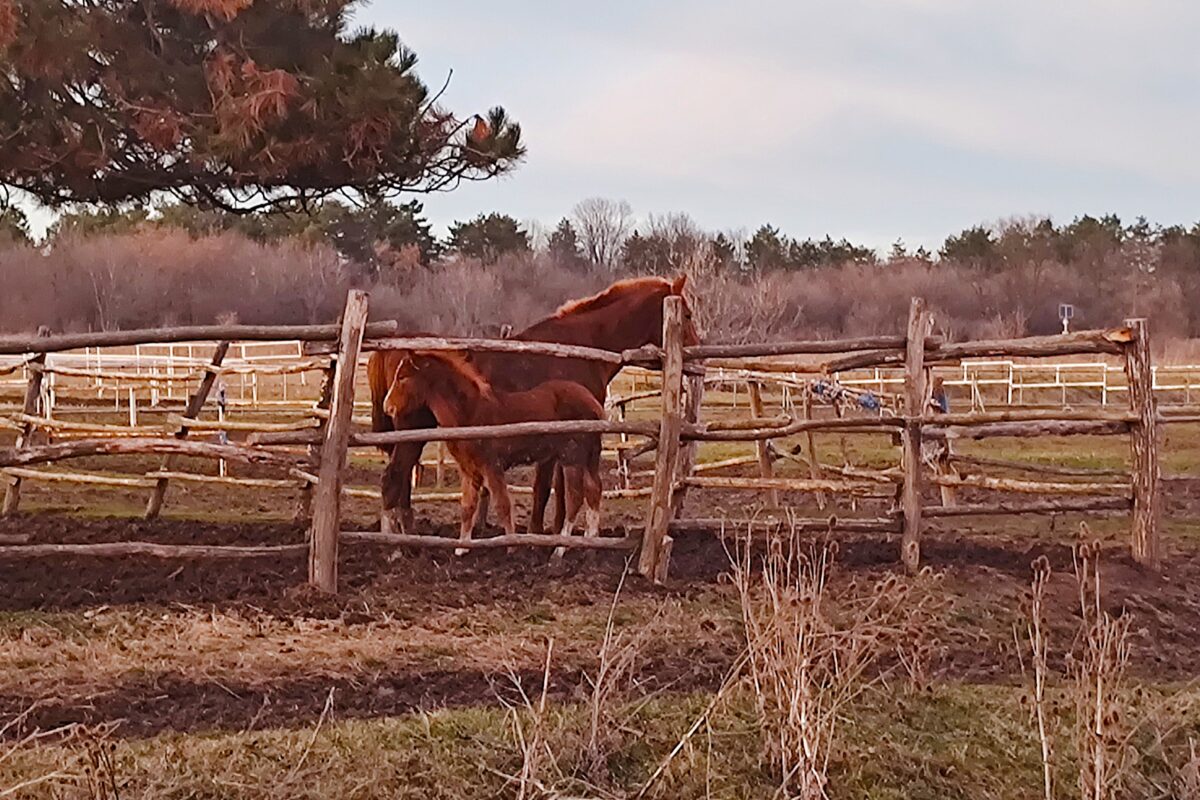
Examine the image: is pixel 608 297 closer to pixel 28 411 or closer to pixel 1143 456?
pixel 1143 456

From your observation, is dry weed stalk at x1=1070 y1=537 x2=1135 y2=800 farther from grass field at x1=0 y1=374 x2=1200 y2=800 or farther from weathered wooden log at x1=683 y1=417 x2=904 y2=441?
weathered wooden log at x1=683 y1=417 x2=904 y2=441

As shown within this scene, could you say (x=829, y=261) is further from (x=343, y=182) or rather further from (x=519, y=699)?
(x=519, y=699)

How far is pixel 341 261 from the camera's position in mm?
44438

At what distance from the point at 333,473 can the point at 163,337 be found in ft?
3.81

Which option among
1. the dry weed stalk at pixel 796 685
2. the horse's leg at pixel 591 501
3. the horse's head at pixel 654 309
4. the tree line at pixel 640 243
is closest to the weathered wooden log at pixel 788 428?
the horse's leg at pixel 591 501

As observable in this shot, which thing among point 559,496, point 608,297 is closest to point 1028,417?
point 559,496

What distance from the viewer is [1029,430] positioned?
8.57 metres

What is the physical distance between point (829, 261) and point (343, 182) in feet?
156

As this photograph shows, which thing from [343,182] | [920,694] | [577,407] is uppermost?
[343,182]

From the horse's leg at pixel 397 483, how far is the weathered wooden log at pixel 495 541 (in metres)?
1.05

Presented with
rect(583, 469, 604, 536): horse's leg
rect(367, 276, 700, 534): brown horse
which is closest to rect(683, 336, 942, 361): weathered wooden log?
rect(583, 469, 604, 536): horse's leg

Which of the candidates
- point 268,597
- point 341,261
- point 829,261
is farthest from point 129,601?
point 829,261

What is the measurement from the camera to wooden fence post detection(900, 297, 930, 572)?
26.9 ft

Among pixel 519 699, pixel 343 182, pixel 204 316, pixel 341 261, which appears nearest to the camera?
pixel 519 699
